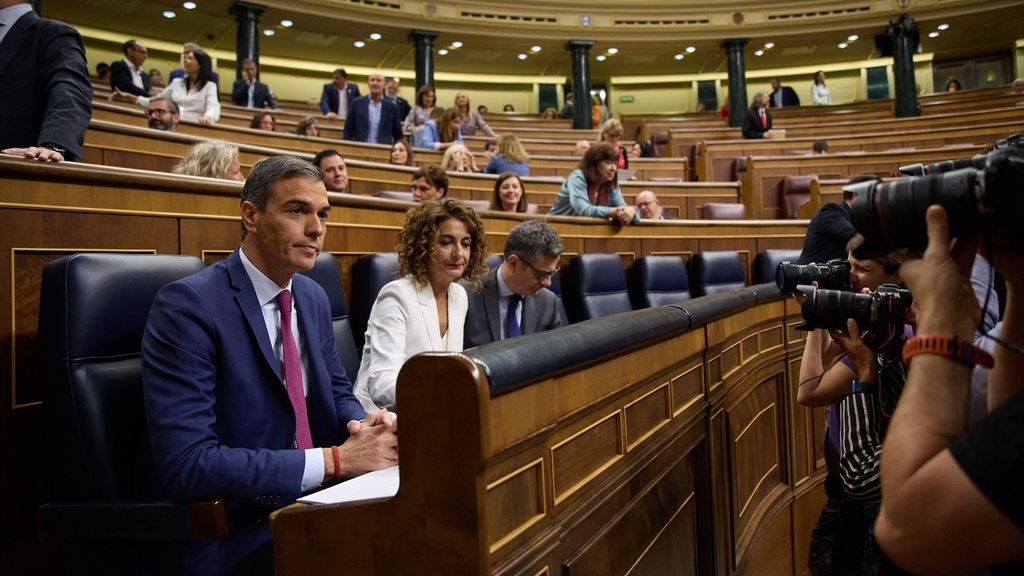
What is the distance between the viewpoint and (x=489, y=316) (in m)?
1.29

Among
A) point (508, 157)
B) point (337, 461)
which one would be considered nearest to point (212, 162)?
point (337, 461)

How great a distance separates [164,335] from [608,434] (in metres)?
0.44

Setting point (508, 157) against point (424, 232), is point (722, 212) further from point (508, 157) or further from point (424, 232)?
point (424, 232)

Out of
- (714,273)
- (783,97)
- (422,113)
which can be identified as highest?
(783,97)

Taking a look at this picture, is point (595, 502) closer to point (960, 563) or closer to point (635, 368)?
point (635, 368)

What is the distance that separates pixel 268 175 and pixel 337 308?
1.22ft

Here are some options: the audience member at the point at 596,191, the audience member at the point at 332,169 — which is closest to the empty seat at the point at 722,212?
the audience member at the point at 596,191

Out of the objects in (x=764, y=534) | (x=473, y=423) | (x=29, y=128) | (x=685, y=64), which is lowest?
(x=764, y=534)

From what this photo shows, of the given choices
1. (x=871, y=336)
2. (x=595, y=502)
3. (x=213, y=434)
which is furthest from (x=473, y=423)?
(x=871, y=336)

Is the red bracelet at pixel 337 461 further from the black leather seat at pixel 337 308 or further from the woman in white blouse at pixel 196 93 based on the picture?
the woman in white blouse at pixel 196 93

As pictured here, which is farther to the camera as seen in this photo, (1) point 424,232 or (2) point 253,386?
(1) point 424,232

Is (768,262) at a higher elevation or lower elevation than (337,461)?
higher

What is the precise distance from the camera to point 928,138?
4285 millimetres

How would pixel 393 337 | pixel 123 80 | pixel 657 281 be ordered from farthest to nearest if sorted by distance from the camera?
pixel 123 80, pixel 657 281, pixel 393 337
